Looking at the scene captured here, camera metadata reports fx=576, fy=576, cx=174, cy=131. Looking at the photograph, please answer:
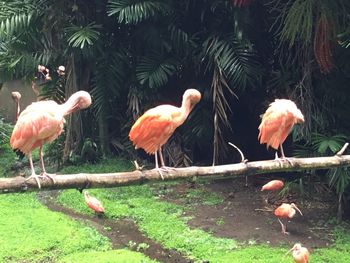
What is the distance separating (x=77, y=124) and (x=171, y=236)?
3.09 m

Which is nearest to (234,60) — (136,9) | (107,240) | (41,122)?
(136,9)

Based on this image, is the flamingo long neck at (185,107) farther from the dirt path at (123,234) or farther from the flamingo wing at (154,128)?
the dirt path at (123,234)

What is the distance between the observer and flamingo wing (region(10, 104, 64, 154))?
3.05m

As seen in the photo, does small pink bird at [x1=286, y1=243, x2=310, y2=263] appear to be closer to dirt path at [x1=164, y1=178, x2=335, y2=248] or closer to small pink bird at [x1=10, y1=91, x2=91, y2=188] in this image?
dirt path at [x1=164, y1=178, x2=335, y2=248]

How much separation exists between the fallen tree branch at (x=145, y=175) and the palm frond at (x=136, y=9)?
353 cm

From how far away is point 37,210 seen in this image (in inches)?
243

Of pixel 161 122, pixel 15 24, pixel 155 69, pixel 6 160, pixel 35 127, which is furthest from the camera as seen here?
pixel 6 160

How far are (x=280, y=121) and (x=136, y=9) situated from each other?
10.2 feet

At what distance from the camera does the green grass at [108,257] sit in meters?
4.83

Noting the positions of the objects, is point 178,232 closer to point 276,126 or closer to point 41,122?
point 276,126

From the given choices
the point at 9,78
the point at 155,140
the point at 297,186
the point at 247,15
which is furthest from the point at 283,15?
the point at 9,78

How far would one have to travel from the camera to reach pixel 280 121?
4070 millimetres

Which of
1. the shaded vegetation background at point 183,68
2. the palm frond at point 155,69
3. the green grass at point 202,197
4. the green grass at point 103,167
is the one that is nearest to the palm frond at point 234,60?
the shaded vegetation background at point 183,68

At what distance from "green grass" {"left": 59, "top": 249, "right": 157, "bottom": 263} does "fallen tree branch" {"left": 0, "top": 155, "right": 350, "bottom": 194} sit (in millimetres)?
1787
